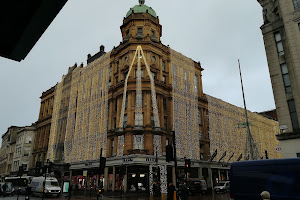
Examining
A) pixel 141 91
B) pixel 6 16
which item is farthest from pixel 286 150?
pixel 6 16

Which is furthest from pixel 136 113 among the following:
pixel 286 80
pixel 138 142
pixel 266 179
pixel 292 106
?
pixel 266 179

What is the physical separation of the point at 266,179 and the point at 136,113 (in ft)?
87.6

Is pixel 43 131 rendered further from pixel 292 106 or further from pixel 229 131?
pixel 292 106

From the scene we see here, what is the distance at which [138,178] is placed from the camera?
115 feet

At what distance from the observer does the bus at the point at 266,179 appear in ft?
33.8

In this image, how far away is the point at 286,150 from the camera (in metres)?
23.5

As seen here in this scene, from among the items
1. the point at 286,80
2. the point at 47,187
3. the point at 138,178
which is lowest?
the point at 47,187

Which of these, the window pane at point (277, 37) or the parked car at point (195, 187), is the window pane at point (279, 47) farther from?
the parked car at point (195, 187)

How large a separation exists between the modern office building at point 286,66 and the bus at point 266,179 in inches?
565

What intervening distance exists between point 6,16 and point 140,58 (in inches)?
1517

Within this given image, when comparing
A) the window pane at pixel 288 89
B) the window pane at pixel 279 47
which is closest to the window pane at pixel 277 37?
the window pane at pixel 279 47

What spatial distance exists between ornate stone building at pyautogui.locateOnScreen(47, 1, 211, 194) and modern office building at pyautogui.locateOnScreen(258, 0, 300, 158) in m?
17.1

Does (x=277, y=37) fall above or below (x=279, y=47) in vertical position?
above

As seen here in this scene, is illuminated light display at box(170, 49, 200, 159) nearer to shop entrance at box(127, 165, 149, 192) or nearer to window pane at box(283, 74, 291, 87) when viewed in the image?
shop entrance at box(127, 165, 149, 192)
